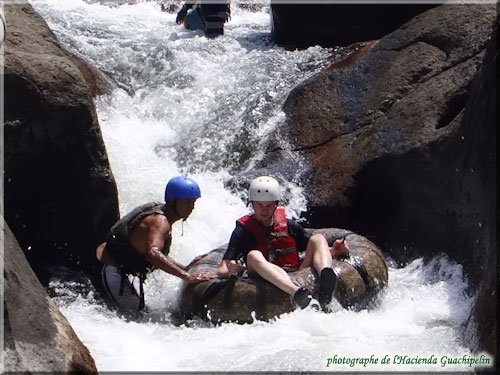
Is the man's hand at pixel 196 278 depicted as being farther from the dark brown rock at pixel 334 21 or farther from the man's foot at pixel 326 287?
the dark brown rock at pixel 334 21

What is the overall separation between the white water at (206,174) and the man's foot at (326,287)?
115 mm

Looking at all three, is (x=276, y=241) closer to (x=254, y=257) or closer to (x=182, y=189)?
(x=254, y=257)

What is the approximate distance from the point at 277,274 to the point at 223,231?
2.75 meters

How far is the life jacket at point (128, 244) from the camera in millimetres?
7605

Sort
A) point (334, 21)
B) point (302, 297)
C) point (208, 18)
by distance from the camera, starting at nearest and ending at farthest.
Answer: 1. point (302, 297)
2. point (334, 21)
3. point (208, 18)

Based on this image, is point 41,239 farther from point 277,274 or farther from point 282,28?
point 282,28

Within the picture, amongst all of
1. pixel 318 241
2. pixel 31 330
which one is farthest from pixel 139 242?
pixel 31 330

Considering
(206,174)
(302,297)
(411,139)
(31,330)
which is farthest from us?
(206,174)

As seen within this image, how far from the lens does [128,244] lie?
300 inches

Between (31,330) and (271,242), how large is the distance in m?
3.08

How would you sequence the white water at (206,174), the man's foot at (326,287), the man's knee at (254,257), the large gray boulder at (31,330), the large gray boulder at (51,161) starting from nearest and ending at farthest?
the large gray boulder at (31,330)
the white water at (206,174)
the man's foot at (326,287)
the man's knee at (254,257)
the large gray boulder at (51,161)

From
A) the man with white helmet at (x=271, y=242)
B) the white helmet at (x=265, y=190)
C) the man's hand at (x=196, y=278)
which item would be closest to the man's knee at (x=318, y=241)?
the man with white helmet at (x=271, y=242)

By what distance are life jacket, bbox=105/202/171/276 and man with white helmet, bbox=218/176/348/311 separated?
0.62 meters

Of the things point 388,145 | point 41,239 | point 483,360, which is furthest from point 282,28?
point 483,360
